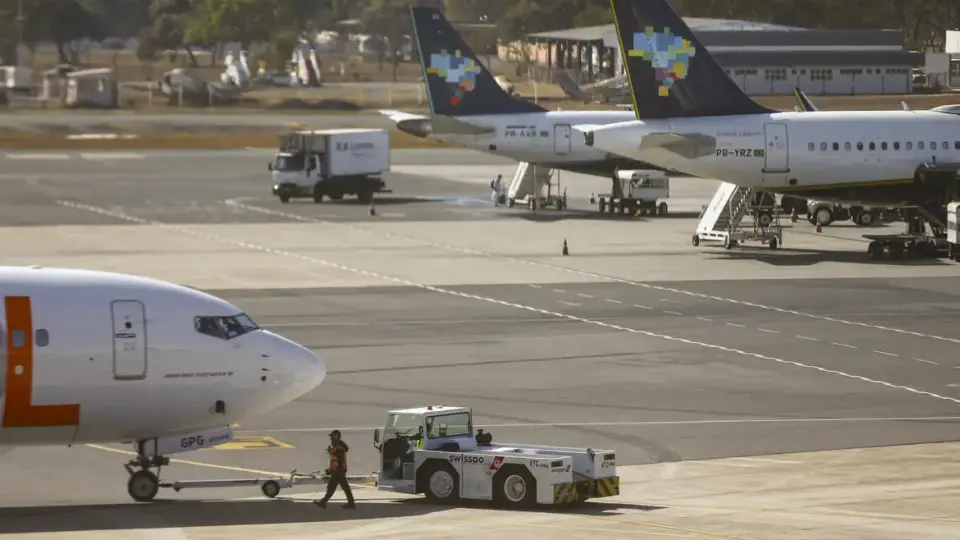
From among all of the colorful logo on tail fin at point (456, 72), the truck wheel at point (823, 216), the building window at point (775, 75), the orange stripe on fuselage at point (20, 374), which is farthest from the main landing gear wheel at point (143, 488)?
the building window at point (775, 75)

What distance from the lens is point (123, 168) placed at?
423ft

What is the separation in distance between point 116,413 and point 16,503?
2.56 metres

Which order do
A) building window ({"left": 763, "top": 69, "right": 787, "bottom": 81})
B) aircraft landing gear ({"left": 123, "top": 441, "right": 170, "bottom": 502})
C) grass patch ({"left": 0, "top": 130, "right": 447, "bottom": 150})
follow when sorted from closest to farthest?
aircraft landing gear ({"left": 123, "top": 441, "right": 170, "bottom": 502}) → grass patch ({"left": 0, "top": 130, "right": 447, "bottom": 150}) → building window ({"left": 763, "top": 69, "right": 787, "bottom": 81})

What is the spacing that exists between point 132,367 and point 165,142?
12370 cm

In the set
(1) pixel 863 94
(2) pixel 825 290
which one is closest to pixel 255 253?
(2) pixel 825 290

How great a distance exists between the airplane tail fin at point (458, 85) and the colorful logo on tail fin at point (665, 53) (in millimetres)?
21069

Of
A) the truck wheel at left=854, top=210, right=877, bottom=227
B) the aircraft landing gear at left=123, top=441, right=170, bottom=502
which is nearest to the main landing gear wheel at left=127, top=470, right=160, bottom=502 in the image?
the aircraft landing gear at left=123, top=441, right=170, bottom=502

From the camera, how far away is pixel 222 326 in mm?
34188

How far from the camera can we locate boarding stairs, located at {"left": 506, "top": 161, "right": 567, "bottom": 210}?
333 feet

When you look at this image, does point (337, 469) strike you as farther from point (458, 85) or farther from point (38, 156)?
point (38, 156)

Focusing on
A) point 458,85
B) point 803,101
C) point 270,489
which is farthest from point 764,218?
point 270,489

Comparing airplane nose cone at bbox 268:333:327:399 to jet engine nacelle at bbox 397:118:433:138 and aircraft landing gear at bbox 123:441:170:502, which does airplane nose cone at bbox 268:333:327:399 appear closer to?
aircraft landing gear at bbox 123:441:170:502

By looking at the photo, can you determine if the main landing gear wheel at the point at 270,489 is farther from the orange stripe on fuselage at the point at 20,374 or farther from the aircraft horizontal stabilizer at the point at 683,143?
the aircraft horizontal stabilizer at the point at 683,143

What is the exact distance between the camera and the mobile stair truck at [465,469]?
32.6m
